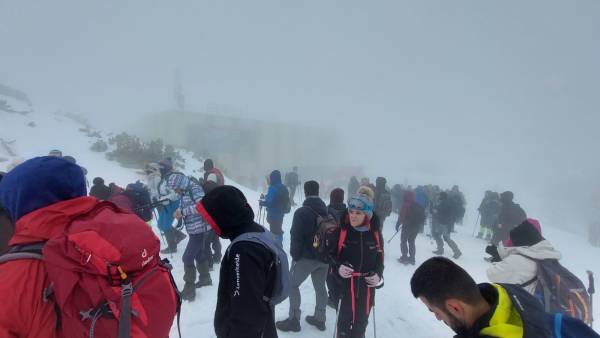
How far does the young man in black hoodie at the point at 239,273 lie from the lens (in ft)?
7.29

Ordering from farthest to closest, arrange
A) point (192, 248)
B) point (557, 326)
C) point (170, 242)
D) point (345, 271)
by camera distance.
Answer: point (170, 242) → point (192, 248) → point (345, 271) → point (557, 326)

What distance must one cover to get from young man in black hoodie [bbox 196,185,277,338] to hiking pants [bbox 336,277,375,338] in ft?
6.12

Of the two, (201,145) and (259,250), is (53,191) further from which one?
(201,145)

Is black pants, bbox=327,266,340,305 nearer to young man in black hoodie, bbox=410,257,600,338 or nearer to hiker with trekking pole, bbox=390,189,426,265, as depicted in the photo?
young man in black hoodie, bbox=410,257,600,338

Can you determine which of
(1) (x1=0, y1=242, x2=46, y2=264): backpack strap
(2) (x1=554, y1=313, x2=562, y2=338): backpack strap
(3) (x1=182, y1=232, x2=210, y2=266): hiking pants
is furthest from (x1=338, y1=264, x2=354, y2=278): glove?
(1) (x1=0, y1=242, x2=46, y2=264): backpack strap

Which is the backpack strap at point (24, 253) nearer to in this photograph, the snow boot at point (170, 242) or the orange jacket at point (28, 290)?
the orange jacket at point (28, 290)

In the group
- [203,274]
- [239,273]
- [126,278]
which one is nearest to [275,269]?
[239,273]

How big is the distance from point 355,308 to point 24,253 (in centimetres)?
361

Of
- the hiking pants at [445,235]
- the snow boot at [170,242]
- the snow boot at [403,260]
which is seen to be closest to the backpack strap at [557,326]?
the snow boot at [170,242]

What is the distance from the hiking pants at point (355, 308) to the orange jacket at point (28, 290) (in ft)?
10.8

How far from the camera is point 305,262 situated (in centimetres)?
496

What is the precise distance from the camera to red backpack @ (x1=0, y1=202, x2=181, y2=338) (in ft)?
4.81

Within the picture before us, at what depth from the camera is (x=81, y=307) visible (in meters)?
1.49

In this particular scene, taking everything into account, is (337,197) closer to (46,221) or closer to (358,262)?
(358,262)
